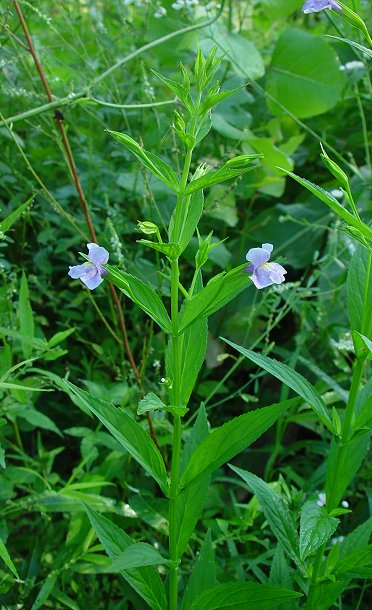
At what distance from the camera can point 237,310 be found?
2135 millimetres

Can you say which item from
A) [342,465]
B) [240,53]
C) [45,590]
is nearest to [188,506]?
[342,465]

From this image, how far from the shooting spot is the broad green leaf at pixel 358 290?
1072 millimetres

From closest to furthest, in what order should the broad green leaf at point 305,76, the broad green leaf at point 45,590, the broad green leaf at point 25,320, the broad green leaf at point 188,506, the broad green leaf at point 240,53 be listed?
the broad green leaf at point 188,506
the broad green leaf at point 45,590
the broad green leaf at point 25,320
the broad green leaf at point 240,53
the broad green leaf at point 305,76

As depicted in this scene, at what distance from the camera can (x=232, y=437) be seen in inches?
40.3

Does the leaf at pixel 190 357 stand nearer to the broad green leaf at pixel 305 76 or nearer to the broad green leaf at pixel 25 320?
the broad green leaf at pixel 25 320

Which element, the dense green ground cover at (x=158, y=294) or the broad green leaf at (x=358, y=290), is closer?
the broad green leaf at (x=358, y=290)

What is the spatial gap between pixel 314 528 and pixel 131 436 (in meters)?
0.27

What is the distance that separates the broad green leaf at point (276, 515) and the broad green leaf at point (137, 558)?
0.20 meters

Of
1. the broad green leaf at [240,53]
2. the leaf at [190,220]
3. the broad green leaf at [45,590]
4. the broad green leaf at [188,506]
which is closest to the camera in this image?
the leaf at [190,220]

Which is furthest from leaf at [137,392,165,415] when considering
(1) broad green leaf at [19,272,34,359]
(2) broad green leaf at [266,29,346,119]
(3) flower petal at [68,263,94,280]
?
(2) broad green leaf at [266,29,346,119]

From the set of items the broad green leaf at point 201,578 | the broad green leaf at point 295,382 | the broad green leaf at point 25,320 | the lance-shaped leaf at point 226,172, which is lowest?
the broad green leaf at point 201,578

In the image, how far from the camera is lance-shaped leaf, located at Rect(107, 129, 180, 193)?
3.06 ft

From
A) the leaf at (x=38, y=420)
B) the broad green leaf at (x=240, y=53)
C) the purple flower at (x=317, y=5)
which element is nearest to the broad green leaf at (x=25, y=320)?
the leaf at (x=38, y=420)

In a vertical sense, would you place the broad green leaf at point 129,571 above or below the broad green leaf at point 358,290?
below
